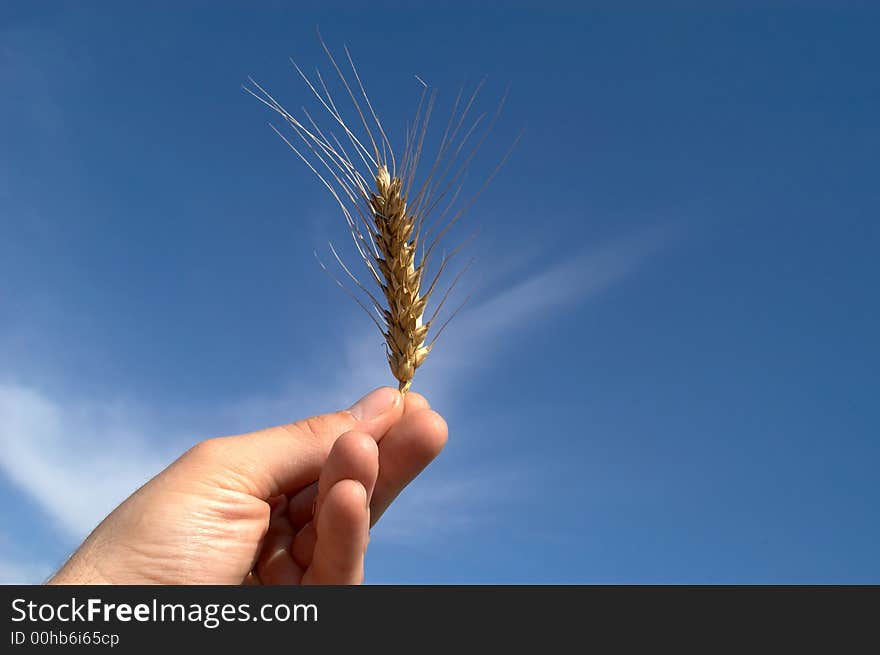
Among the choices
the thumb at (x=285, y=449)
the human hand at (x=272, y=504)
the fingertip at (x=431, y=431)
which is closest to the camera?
the human hand at (x=272, y=504)

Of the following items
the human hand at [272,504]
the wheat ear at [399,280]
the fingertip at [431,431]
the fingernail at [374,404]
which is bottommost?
the human hand at [272,504]

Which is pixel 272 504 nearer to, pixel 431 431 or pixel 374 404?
pixel 374 404

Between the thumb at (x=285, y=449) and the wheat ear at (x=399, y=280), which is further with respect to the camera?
the wheat ear at (x=399, y=280)

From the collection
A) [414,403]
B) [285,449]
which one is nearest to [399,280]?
[414,403]

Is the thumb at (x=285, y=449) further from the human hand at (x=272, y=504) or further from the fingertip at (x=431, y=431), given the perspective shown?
the fingertip at (x=431, y=431)

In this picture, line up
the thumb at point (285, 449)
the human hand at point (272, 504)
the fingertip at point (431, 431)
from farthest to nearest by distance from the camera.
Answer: the fingertip at point (431, 431), the thumb at point (285, 449), the human hand at point (272, 504)

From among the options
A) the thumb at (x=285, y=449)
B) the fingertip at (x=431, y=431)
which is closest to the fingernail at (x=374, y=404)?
the thumb at (x=285, y=449)

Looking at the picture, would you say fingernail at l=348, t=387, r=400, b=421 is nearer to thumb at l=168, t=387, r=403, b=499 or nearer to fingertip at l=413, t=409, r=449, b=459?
thumb at l=168, t=387, r=403, b=499
